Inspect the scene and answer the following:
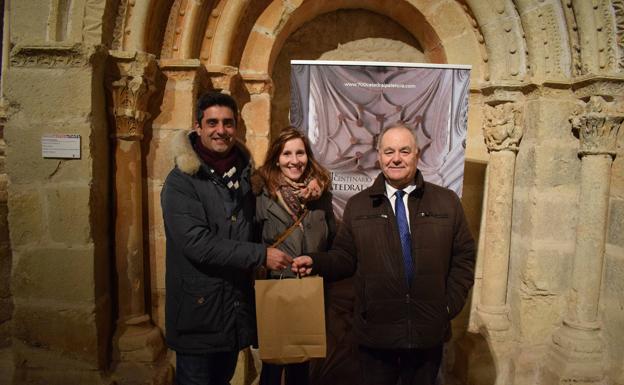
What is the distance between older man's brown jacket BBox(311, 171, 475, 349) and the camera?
1.58 metres

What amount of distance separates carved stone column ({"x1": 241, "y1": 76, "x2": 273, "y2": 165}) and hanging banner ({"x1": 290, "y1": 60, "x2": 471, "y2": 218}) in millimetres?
541

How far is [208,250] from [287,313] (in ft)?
1.37

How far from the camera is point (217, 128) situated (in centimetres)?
172

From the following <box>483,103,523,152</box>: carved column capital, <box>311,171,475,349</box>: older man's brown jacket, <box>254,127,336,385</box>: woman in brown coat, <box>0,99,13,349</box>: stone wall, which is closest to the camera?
<box>311,171,475,349</box>: older man's brown jacket

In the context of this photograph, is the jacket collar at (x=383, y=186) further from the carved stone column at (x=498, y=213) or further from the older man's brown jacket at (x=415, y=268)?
the carved stone column at (x=498, y=213)

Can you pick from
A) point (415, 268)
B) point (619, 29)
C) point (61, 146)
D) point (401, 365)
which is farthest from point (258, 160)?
point (619, 29)

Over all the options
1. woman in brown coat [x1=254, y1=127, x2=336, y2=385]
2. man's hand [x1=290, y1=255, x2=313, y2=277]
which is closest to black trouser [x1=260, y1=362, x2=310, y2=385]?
woman in brown coat [x1=254, y1=127, x2=336, y2=385]

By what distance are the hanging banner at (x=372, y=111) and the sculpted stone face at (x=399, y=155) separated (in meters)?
0.80

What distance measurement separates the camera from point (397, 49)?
3.33m

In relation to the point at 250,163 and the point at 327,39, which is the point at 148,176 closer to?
the point at 250,163

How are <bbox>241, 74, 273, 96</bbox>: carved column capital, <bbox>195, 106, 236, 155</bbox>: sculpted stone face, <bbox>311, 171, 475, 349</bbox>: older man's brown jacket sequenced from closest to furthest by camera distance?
<bbox>311, 171, 475, 349</bbox>: older man's brown jacket → <bbox>195, 106, 236, 155</bbox>: sculpted stone face → <bbox>241, 74, 273, 96</bbox>: carved column capital

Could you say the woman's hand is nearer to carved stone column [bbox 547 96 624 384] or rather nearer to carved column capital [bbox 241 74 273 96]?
carved column capital [bbox 241 74 273 96]

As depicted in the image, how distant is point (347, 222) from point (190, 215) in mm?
693

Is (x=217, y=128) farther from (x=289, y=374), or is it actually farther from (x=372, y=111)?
(x=289, y=374)
